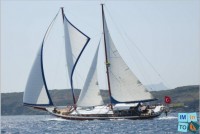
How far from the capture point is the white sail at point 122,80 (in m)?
90.8

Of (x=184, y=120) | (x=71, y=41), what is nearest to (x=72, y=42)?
(x=71, y=41)

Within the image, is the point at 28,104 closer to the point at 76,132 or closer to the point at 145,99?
the point at 145,99

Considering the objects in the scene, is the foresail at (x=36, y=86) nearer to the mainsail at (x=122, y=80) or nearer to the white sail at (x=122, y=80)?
the mainsail at (x=122, y=80)

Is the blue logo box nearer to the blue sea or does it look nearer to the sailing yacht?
the blue sea

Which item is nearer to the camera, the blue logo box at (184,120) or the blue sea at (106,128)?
the blue logo box at (184,120)

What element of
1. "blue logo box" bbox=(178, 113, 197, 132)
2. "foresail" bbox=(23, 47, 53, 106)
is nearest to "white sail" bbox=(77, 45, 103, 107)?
"foresail" bbox=(23, 47, 53, 106)

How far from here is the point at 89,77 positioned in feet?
302

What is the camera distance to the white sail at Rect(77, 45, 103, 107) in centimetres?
9206

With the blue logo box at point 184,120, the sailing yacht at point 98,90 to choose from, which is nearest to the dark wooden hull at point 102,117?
the sailing yacht at point 98,90

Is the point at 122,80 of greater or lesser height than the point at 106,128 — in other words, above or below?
above

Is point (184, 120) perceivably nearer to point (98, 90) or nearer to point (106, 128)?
point (106, 128)

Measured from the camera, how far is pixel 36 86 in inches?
3750

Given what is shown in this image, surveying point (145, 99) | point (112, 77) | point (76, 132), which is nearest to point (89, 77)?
point (112, 77)

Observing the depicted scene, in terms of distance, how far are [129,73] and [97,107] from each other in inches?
439
